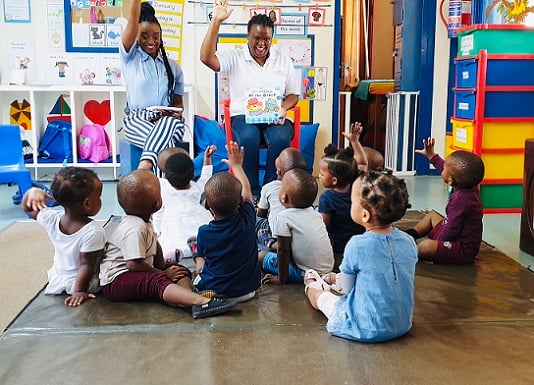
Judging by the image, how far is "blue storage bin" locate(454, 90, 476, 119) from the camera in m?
3.83

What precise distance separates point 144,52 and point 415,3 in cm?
299

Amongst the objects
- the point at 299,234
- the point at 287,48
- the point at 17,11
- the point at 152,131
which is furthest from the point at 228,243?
the point at 17,11

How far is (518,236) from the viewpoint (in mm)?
3303

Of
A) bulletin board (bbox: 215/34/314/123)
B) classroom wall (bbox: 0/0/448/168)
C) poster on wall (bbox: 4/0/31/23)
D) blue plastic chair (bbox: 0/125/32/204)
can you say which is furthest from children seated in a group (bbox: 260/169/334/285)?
poster on wall (bbox: 4/0/31/23)

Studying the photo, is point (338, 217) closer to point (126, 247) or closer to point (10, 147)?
point (126, 247)

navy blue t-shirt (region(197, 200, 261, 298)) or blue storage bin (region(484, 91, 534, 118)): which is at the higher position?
blue storage bin (region(484, 91, 534, 118))

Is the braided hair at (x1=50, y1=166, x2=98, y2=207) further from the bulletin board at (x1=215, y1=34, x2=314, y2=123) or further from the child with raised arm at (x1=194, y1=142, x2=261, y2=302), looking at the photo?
the bulletin board at (x1=215, y1=34, x2=314, y2=123)

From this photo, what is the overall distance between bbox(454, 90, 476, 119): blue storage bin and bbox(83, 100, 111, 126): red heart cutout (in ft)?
9.91

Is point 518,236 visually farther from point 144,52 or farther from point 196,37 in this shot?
point 196,37

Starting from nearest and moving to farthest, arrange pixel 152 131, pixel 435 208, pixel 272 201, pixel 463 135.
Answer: pixel 272 201 → pixel 152 131 → pixel 463 135 → pixel 435 208

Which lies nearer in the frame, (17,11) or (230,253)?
(230,253)

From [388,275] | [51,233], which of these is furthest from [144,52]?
[388,275]

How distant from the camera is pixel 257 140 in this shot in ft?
11.6

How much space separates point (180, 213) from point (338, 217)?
723 millimetres
